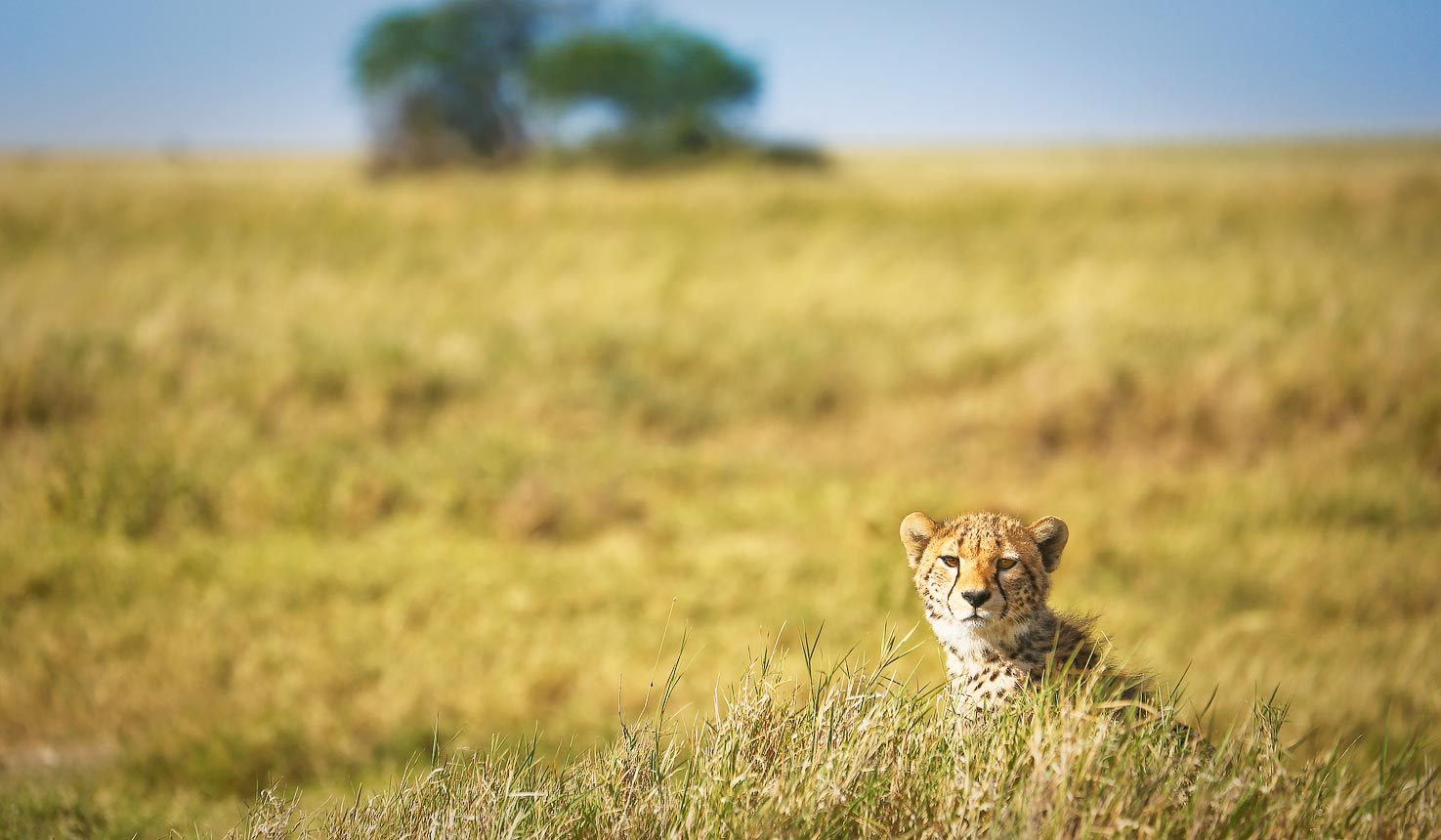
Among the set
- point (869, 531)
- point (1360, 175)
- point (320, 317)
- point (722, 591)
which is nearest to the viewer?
point (722, 591)

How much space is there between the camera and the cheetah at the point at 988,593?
6.04ft

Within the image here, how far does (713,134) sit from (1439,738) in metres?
21.9

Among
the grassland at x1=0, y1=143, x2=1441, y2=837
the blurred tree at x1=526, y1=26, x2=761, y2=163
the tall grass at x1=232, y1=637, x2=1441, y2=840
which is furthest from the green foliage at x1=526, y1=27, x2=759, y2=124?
the tall grass at x1=232, y1=637, x2=1441, y2=840

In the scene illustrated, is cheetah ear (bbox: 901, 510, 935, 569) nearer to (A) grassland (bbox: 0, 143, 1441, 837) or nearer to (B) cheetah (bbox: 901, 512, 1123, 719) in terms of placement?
(B) cheetah (bbox: 901, 512, 1123, 719)

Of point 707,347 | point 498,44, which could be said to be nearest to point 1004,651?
point 707,347

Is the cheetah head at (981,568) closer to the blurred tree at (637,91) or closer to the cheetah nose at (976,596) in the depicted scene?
the cheetah nose at (976,596)

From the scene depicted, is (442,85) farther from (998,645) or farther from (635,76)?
(998,645)

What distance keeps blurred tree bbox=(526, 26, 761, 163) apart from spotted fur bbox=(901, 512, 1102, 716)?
21466 mm

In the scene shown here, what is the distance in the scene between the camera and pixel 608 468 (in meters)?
7.67

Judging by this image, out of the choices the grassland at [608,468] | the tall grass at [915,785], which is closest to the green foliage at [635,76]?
the grassland at [608,468]

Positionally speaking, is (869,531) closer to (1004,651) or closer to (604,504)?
(604,504)

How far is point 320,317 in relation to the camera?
11.9 metres

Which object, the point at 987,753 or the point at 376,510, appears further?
the point at 376,510

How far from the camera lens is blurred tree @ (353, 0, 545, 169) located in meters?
23.2
